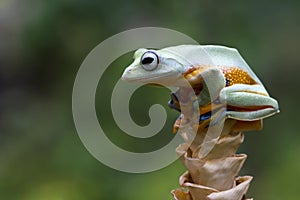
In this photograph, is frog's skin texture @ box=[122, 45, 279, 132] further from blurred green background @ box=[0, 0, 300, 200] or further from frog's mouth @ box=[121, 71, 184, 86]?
blurred green background @ box=[0, 0, 300, 200]

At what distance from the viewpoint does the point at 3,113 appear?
1.89 metres

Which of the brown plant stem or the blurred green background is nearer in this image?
the brown plant stem

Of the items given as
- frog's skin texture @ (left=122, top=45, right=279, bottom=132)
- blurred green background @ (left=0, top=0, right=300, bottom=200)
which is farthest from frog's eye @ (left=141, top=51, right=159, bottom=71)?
blurred green background @ (left=0, top=0, right=300, bottom=200)

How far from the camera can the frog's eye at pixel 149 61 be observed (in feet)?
1.23

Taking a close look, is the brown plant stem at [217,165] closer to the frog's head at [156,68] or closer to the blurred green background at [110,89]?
the frog's head at [156,68]

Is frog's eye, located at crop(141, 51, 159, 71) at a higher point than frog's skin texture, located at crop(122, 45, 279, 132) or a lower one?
higher

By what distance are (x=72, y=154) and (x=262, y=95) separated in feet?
4.28

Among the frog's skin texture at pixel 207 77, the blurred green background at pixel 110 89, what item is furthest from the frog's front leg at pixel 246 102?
the blurred green background at pixel 110 89

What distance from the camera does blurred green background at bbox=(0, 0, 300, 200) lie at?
62.7 inches

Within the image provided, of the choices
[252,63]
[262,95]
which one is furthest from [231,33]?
[262,95]

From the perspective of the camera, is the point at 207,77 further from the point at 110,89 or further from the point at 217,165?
the point at 110,89

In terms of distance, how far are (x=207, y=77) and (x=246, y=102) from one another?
35mm

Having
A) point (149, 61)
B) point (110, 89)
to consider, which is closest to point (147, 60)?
point (149, 61)

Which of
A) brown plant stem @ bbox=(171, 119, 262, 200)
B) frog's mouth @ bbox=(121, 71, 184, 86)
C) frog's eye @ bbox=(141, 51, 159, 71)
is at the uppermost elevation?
frog's eye @ bbox=(141, 51, 159, 71)
